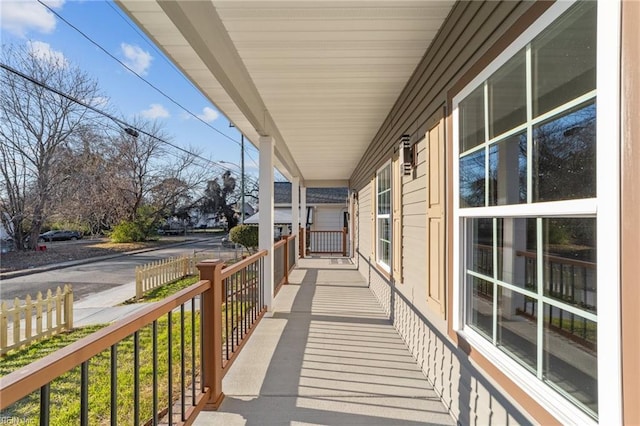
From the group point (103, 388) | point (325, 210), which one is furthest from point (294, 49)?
point (325, 210)

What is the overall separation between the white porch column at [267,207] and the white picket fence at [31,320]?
121 inches

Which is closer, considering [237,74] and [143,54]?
[237,74]

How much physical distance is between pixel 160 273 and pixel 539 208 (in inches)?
387

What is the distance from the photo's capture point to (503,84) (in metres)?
1.66

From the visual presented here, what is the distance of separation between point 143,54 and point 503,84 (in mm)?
11941

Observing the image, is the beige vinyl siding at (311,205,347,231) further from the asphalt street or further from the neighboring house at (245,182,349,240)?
the asphalt street

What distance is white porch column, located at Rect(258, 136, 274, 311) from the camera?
15.3 feet

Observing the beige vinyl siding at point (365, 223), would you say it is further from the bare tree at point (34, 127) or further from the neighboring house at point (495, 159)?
the bare tree at point (34, 127)

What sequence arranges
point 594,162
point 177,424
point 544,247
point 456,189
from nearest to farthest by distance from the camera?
point 594,162 → point 544,247 → point 177,424 → point 456,189

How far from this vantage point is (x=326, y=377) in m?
2.75

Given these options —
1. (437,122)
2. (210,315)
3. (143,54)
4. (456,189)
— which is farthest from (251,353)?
(143,54)

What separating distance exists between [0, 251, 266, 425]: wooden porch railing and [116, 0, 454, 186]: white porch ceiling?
4.87ft

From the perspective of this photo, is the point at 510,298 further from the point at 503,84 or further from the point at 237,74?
the point at 237,74

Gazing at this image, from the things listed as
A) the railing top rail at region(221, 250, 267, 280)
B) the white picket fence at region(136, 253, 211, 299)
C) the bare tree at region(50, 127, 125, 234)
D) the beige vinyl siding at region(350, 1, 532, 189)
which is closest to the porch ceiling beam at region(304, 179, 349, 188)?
the white picket fence at region(136, 253, 211, 299)
